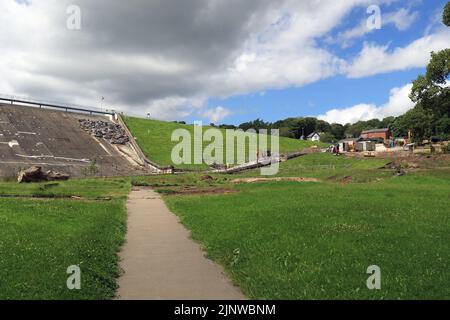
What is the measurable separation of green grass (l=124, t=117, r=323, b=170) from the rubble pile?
10.6ft

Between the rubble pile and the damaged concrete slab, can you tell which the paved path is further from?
the rubble pile

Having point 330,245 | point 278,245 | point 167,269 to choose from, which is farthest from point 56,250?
point 330,245

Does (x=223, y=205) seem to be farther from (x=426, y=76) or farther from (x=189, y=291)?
(x=426, y=76)

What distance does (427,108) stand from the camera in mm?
36531

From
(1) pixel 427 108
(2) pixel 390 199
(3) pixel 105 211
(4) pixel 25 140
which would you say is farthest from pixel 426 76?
(4) pixel 25 140

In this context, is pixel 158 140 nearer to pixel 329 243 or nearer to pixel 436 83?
pixel 436 83

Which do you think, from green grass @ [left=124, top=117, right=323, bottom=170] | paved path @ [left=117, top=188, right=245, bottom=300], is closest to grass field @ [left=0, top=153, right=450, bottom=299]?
paved path @ [left=117, top=188, right=245, bottom=300]

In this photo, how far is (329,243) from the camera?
39.0 feet

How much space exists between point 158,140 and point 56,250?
8081 cm

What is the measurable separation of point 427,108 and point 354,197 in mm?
18893

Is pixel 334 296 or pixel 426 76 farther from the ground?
pixel 426 76

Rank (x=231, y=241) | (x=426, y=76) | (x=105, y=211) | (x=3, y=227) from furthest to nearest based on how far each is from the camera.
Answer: (x=426, y=76), (x=105, y=211), (x=3, y=227), (x=231, y=241)

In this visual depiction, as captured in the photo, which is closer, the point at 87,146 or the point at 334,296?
the point at 334,296
